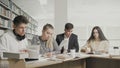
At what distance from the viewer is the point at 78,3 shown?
504 cm

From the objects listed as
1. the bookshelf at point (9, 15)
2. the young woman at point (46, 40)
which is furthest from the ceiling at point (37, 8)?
the young woman at point (46, 40)

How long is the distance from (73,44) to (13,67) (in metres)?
2.17

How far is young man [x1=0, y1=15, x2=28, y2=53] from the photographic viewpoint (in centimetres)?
237

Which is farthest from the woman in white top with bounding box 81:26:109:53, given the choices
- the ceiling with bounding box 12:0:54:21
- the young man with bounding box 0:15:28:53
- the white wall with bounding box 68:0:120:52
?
the ceiling with bounding box 12:0:54:21

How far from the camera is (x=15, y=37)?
98.8 inches

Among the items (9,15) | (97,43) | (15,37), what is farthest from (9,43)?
(9,15)

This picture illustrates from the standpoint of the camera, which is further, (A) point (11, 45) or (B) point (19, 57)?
(A) point (11, 45)

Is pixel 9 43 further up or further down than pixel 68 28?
further down

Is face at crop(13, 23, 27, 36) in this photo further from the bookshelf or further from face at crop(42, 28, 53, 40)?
the bookshelf

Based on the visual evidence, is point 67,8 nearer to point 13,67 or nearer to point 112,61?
point 112,61

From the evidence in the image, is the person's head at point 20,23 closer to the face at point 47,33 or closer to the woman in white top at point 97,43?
the face at point 47,33

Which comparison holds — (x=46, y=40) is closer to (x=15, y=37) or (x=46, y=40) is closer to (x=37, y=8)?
(x=15, y=37)

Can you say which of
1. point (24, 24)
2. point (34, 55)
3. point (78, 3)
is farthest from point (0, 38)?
point (78, 3)

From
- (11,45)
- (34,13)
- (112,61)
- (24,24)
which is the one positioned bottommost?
(112,61)
